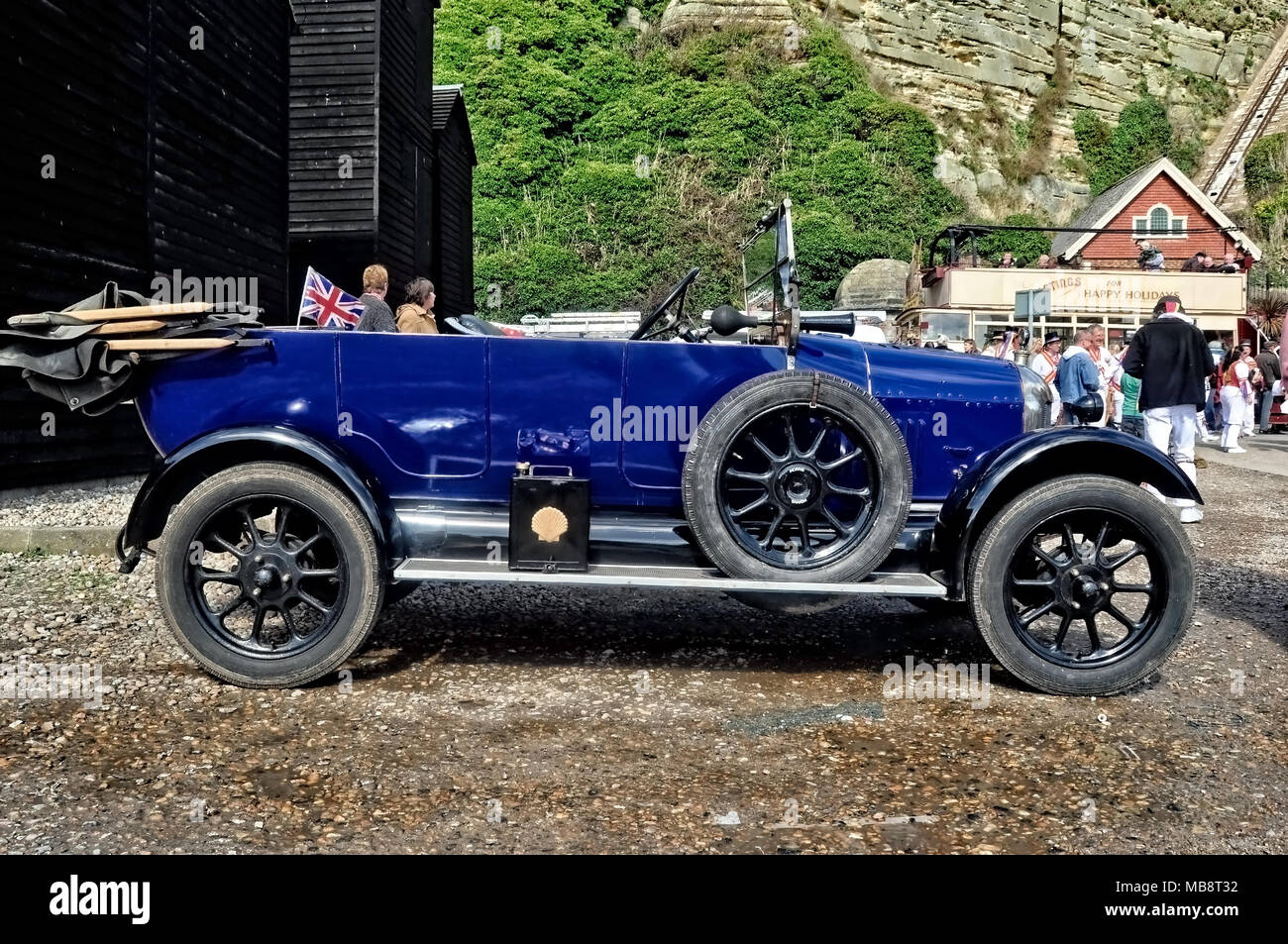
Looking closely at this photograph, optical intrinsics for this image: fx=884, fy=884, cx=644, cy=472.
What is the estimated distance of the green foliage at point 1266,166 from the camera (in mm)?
39344

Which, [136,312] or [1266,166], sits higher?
[1266,166]

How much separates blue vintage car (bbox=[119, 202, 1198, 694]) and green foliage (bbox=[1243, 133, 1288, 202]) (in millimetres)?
45546

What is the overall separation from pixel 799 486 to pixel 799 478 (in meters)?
0.03

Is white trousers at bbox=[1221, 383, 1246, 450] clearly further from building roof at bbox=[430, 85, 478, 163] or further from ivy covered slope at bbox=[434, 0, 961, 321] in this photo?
building roof at bbox=[430, 85, 478, 163]

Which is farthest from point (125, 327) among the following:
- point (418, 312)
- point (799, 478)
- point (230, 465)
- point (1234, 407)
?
point (1234, 407)

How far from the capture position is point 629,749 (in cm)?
298

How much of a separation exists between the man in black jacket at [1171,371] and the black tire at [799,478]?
6.06m

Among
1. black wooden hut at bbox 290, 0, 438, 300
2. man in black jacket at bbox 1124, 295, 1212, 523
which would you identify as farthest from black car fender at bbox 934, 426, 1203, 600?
black wooden hut at bbox 290, 0, 438, 300

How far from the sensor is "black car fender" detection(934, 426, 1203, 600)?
3.53m

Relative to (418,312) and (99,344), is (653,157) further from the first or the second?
(99,344)

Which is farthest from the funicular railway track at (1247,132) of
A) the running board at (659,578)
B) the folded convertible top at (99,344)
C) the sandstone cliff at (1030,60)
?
the folded convertible top at (99,344)

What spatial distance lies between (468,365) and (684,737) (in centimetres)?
174

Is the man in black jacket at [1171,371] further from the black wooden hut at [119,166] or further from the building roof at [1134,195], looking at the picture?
the building roof at [1134,195]
